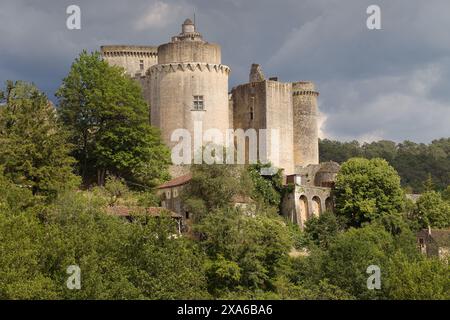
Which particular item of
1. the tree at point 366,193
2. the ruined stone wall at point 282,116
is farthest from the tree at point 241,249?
the ruined stone wall at point 282,116

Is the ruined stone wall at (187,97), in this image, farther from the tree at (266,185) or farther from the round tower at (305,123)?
the round tower at (305,123)

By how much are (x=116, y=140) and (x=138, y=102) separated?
11.3 feet

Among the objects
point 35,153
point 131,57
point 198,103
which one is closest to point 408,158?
point 131,57

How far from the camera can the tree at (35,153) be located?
1614 inches

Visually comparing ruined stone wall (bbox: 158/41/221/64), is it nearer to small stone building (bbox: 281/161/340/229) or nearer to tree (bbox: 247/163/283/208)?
tree (bbox: 247/163/283/208)

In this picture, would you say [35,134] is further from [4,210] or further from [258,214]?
[258,214]

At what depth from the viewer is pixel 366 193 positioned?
56250 mm

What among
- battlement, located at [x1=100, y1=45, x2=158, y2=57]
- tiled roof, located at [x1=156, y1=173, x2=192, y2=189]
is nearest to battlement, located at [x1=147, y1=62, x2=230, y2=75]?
tiled roof, located at [x1=156, y1=173, x2=192, y2=189]

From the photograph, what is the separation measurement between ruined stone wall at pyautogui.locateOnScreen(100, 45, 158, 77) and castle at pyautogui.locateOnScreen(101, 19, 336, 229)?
20.7 feet

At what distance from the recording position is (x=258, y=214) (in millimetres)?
47844

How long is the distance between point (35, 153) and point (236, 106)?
23068mm

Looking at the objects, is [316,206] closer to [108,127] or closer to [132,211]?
[108,127]

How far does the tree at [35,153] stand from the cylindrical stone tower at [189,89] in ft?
46.5
